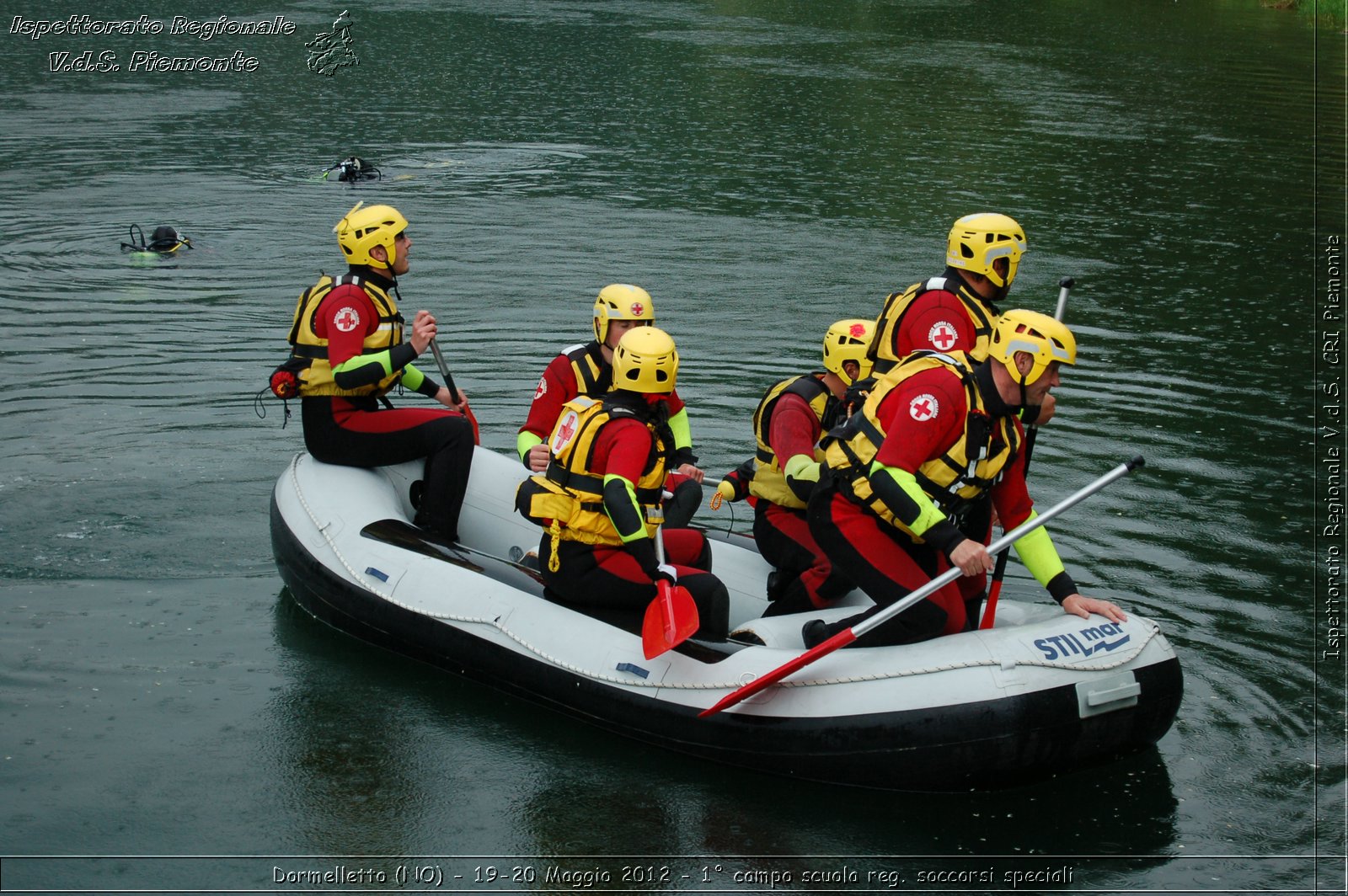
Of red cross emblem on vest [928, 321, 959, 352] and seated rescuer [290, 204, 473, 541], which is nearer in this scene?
red cross emblem on vest [928, 321, 959, 352]

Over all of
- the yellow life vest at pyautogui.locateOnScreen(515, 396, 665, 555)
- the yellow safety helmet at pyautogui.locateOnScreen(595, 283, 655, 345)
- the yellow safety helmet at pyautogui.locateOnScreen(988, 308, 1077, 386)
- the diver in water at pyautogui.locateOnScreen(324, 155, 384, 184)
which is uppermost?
the yellow safety helmet at pyautogui.locateOnScreen(988, 308, 1077, 386)

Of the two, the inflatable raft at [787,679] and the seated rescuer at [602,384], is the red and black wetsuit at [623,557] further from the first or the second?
the seated rescuer at [602,384]

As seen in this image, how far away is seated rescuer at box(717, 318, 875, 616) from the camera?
6598 millimetres

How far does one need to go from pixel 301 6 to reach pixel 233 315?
24.7 metres

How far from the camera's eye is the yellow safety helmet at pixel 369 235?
7.50 metres

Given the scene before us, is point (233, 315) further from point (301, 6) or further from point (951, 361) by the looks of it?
point (301, 6)

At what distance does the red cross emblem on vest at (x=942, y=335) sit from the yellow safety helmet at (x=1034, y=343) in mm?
1102

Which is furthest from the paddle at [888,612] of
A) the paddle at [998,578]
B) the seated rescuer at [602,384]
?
the seated rescuer at [602,384]

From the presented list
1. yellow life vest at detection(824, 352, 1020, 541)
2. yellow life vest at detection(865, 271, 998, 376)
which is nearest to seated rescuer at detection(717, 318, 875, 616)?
yellow life vest at detection(865, 271, 998, 376)

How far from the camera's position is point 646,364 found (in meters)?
6.10

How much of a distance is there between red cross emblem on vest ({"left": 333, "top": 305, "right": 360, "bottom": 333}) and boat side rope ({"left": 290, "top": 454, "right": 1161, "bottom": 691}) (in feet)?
3.21

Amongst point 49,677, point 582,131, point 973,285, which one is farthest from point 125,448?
point 582,131

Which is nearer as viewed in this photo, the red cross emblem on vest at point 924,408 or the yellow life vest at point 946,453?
the red cross emblem on vest at point 924,408

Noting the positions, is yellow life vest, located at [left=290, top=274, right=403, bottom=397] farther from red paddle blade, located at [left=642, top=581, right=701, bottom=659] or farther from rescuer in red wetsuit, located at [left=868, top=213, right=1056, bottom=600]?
rescuer in red wetsuit, located at [left=868, top=213, right=1056, bottom=600]
